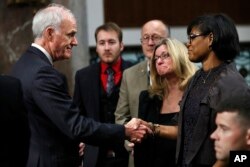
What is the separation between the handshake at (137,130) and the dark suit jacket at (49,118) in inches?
18.9

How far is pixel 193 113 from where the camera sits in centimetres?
646

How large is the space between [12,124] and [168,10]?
5.29 meters

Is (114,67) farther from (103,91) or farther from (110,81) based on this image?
(103,91)

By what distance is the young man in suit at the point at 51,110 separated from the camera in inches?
254

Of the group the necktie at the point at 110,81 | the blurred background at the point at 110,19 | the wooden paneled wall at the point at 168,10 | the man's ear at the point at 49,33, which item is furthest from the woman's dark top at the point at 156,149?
the wooden paneled wall at the point at 168,10

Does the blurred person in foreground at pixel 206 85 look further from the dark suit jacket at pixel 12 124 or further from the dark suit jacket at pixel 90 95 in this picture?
the dark suit jacket at pixel 90 95

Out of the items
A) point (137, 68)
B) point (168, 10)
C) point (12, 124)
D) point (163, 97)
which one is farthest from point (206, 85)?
point (168, 10)

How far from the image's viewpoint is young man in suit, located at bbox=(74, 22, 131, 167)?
8461 millimetres

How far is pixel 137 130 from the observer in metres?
7.07

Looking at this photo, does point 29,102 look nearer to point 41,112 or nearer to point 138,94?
point 41,112

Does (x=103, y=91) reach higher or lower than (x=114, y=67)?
lower

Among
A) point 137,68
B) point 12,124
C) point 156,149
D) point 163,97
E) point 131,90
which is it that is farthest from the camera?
point 137,68

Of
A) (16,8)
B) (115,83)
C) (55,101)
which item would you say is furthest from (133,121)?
(16,8)

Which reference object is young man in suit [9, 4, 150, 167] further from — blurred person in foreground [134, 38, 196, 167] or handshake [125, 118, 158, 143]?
blurred person in foreground [134, 38, 196, 167]
